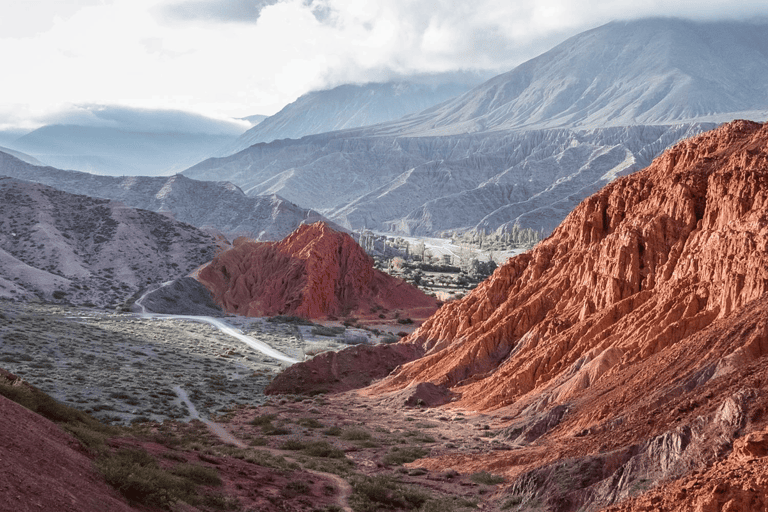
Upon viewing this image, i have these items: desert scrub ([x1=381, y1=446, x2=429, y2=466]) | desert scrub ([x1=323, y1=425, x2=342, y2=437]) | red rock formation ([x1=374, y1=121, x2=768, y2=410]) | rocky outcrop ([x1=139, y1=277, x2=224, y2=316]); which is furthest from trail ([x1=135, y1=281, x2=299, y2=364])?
desert scrub ([x1=381, y1=446, x2=429, y2=466])

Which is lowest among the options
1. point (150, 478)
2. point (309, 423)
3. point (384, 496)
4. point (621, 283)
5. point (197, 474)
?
point (309, 423)

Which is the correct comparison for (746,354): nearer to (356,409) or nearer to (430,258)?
(356,409)

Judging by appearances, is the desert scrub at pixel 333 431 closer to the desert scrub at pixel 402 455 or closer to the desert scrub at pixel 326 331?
the desert scrub at pixel 402 455

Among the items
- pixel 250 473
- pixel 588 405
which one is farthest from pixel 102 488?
pixel 588 405

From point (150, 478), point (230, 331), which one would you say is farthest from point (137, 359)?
point (150, 478)

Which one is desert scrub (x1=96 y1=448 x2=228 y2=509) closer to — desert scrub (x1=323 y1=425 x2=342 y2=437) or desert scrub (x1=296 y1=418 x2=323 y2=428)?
desert scrub (x1=323 y1=425 x2=342 y2=437)

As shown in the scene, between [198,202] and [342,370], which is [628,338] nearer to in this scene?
[342,370]
